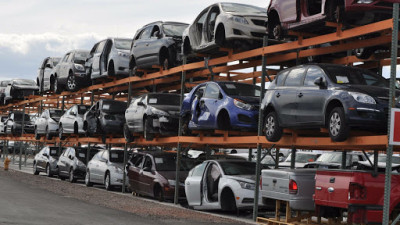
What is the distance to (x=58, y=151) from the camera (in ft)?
116

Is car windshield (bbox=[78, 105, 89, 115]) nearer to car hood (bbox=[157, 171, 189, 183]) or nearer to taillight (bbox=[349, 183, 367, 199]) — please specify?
car hood (bbox=[157, 171, 189, 183])

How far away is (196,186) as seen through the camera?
18656 mm

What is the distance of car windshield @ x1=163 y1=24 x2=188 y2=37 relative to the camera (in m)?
23.6

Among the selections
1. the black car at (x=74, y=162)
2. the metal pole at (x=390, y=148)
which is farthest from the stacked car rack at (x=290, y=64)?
the black car at (x=74, y=162)

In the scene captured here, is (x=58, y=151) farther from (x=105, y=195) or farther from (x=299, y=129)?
(x=299, y=129)

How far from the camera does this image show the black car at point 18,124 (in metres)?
46.0

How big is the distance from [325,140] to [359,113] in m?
2.03

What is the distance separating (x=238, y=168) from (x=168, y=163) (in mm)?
4844

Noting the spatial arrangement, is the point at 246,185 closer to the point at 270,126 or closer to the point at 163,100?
the point at 270,126

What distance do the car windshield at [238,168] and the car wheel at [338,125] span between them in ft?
16.3

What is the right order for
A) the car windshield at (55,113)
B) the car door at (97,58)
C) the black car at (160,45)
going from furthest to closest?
the car windshield at (55,113)
the car door at (97,58)
the black car at (160,45)

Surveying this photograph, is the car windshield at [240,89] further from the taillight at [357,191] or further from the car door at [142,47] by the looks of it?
the taillight at [357,191]

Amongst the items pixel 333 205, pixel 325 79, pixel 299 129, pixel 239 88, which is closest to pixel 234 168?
pixel 239 88

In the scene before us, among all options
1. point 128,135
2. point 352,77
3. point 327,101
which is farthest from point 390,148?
point 128,135
